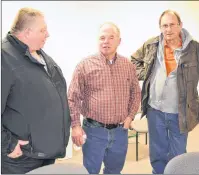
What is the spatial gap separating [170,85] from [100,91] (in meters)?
0.57

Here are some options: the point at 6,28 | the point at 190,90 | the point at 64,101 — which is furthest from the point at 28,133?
the point at 6,28

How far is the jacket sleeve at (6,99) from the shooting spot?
133 cm

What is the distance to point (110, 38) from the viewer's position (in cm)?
195

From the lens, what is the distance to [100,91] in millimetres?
1931

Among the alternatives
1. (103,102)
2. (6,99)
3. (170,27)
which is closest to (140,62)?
(170,27)

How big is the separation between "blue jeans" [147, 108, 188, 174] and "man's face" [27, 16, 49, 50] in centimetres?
115

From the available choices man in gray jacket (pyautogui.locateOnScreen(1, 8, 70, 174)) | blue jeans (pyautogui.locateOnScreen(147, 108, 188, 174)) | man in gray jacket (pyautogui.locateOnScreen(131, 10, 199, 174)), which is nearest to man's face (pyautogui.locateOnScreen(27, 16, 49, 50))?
man in gray jacket (pyautogui.locateOnScreen(1, 8, 70, 174))

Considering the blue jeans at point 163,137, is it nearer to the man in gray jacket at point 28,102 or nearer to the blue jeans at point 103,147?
the blue jeans at point 103,147

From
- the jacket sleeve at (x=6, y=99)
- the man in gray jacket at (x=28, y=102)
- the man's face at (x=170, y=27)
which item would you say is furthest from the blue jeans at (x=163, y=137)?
the jacket sleeve at (x=6, y=99)

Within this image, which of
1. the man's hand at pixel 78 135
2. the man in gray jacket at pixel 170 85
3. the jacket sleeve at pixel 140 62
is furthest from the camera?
the jacket sleeve at pixel 140 62

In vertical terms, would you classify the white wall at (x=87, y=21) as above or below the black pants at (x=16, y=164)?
above

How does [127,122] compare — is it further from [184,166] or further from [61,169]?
[61,169]

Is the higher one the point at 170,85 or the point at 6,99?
the point at 6,99

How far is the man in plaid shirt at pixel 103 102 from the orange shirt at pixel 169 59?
12.5 inches
